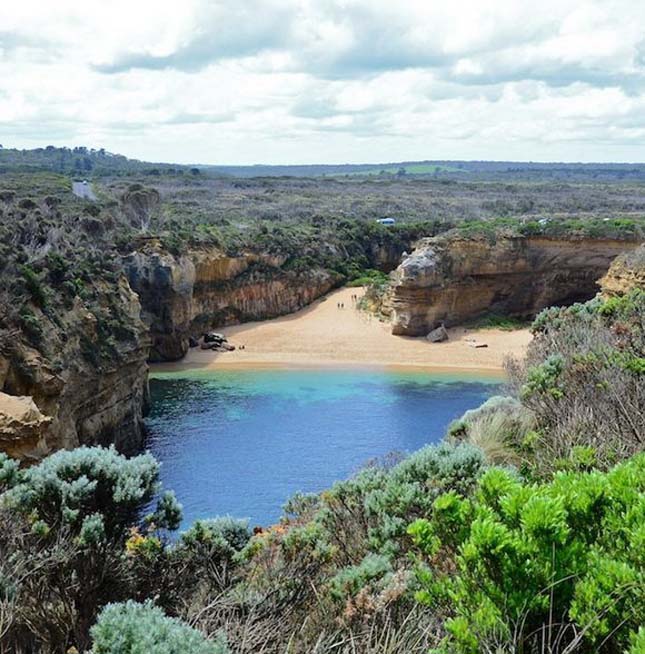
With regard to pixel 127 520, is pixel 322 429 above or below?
below

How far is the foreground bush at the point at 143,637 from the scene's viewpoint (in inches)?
200

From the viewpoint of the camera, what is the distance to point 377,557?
7043 mm

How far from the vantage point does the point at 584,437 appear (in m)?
10.4

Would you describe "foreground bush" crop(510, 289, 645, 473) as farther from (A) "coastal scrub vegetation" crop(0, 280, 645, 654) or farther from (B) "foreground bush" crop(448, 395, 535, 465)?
(B) "foreground bush" crop(448, 395, 535, 465)

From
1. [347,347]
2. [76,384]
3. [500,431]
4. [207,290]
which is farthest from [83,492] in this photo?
[207,290]

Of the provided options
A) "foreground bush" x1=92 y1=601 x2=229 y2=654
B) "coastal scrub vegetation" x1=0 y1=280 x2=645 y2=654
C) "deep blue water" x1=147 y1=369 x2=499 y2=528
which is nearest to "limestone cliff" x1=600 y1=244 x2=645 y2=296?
"deep blue water" x1=147 y1=369 x2=499 y2=528

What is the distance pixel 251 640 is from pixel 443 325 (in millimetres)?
41510

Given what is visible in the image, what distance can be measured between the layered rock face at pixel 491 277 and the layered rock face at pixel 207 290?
8890mm

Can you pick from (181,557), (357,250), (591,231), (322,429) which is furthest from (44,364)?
(357,250)

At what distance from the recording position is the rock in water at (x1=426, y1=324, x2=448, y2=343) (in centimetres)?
4581

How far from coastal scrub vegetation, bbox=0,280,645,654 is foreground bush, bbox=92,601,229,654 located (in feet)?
0.05

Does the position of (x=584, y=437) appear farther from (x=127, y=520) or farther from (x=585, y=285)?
(x=585, y=285)

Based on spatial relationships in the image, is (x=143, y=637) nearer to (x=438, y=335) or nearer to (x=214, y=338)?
(x=438, y=335)

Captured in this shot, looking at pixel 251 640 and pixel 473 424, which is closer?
pixel 251 640
